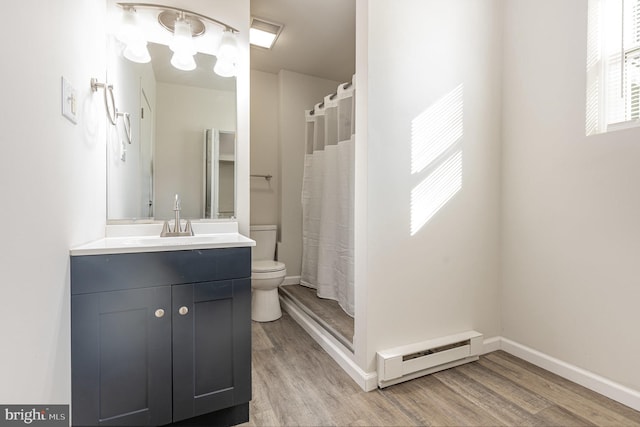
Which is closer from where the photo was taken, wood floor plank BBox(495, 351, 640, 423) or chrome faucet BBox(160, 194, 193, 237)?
wood floor plank BBox(495, 351, 640, 423)

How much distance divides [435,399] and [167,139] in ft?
6.80

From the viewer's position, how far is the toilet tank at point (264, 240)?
3.15m

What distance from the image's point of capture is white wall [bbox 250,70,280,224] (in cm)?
337

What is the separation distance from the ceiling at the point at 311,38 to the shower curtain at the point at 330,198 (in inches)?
21.3

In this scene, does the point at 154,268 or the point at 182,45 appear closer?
the point at 154,268

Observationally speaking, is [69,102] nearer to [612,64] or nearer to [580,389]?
[612,64]

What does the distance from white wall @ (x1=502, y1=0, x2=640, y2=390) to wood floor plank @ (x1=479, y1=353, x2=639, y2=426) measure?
0.61 ft

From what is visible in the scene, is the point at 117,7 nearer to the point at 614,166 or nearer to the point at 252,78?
the point at 252,78

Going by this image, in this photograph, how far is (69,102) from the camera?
43.5 inches

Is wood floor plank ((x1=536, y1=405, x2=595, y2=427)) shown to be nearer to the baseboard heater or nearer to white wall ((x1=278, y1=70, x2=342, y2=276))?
the baseboard heater

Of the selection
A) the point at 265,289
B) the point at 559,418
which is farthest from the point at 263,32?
the point at 559,418

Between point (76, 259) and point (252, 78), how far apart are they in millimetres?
2775

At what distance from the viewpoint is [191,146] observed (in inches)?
73.8

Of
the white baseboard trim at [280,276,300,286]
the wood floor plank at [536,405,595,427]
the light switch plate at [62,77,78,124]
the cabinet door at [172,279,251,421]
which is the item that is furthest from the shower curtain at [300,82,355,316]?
the light switch plate at [62,77,78,124]
